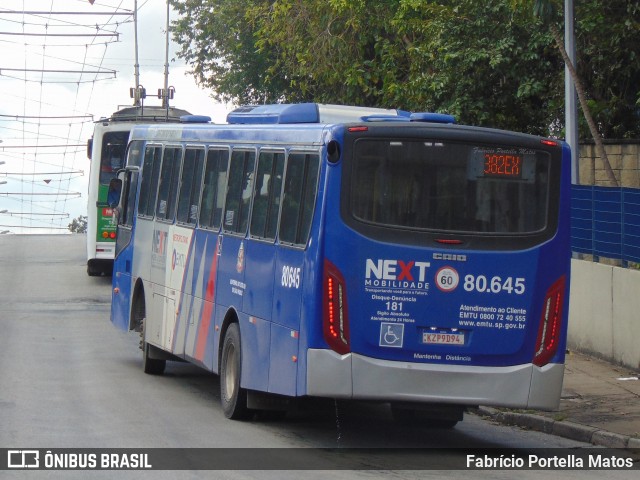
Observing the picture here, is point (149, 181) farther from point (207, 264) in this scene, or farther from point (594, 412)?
point (594, 412)

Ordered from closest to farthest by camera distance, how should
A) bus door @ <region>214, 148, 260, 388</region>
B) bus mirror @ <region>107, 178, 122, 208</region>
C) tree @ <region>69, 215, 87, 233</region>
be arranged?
bus door @ <region>214, 148, 260, 388</region> → bus mirror @ <region>107, 178, 122, 208</region> → tree @ <region>69, 215, 87, 233</region>

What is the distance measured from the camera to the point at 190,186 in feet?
49.8

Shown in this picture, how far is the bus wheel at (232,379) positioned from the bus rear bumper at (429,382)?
80.3 inches

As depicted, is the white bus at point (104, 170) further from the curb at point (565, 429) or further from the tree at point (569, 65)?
the curb at point (565, 429)

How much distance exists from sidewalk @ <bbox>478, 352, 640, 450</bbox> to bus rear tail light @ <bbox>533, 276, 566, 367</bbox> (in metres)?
1.47

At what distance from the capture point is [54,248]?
42031 millimetres

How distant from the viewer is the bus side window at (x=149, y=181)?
1684 centimetres

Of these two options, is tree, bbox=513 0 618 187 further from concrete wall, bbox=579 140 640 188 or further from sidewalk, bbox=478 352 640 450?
sidewalk, bbox=478 352 640 450

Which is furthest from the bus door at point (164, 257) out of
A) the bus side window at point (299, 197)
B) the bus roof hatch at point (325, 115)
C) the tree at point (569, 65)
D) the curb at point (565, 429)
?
the tree at point (569, 65)

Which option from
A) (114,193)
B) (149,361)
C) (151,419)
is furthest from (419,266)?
(114,193)

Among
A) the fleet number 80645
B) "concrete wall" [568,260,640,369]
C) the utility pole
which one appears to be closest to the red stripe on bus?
the fleet number 80645

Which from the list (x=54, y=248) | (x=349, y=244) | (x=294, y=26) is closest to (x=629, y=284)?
(x=349, y=244)

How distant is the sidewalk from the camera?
12.4 metres

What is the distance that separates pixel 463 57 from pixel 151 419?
13.2 m
